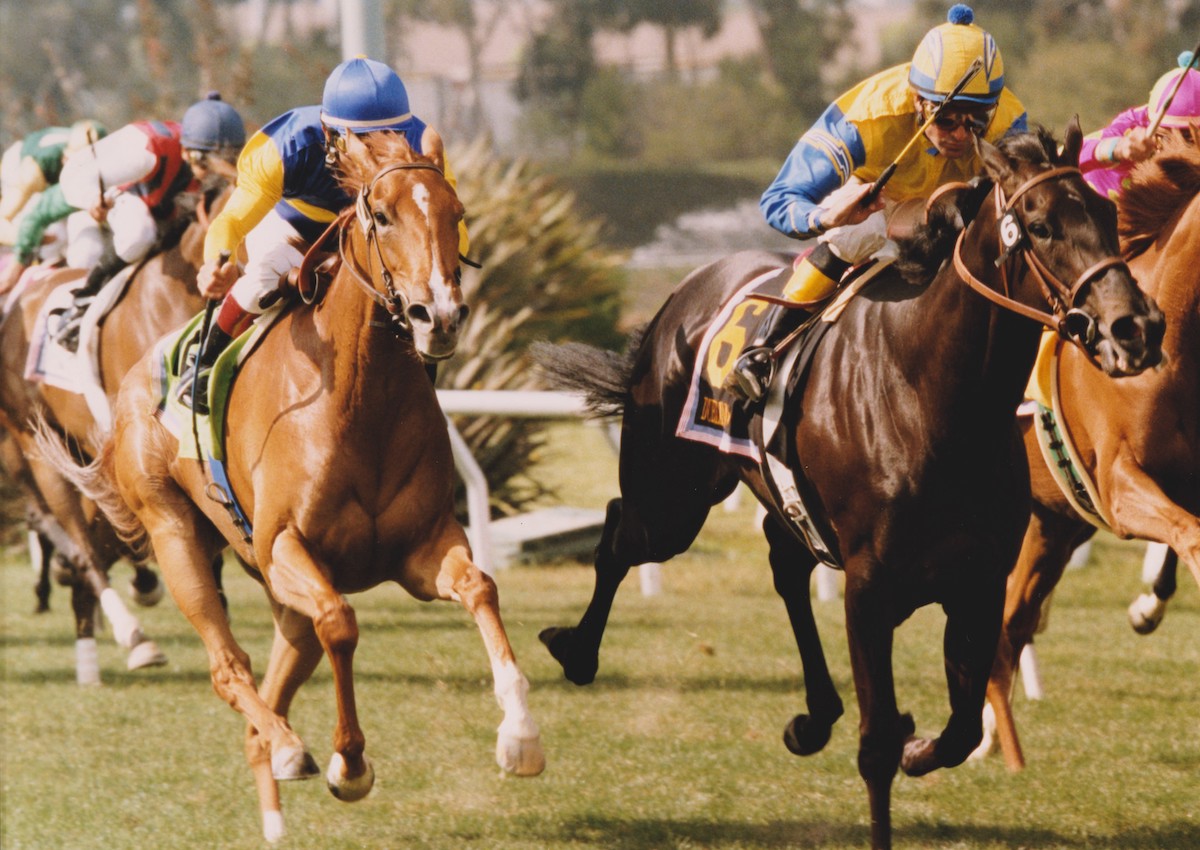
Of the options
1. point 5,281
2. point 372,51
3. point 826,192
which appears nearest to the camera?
point 826,192

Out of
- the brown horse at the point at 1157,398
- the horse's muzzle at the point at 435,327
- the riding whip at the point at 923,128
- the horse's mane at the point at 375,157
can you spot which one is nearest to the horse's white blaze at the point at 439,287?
the horse's muzzle at the point at 435,327

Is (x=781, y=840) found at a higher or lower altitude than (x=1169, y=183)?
lower

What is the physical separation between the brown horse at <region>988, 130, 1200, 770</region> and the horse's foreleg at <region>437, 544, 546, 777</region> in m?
1.92

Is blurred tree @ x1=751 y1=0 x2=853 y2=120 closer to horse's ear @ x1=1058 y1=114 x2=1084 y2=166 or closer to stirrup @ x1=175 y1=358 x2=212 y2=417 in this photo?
stirrup @ x1=175 y1=358 x2=212 y2=417

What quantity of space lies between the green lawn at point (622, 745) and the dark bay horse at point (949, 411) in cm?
76

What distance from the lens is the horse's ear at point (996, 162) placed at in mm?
3846

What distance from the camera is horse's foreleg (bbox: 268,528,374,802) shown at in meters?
4.26

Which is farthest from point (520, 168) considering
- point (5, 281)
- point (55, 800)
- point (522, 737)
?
point (522, 737)

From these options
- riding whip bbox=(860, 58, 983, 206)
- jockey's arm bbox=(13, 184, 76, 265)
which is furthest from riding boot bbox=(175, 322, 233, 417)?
jockey's arm bbox=(13, 184, 76, 265)

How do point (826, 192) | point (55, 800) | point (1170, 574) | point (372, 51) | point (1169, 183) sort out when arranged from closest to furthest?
point (826, 192) < point (1169, 183) < point (55, 800) < point (1170, 574) < point (372, 51)

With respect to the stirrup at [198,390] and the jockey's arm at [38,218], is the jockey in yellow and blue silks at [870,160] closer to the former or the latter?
the stirrup at [198,390]

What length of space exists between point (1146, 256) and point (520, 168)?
7.68 meters

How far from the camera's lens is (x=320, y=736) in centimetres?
650

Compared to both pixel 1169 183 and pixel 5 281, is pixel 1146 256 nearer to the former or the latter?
pixel 1169 183
